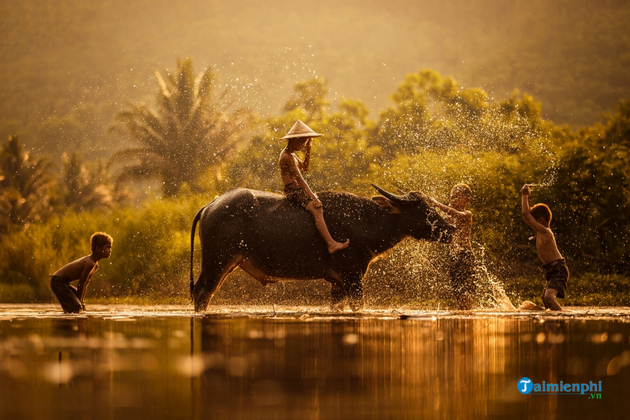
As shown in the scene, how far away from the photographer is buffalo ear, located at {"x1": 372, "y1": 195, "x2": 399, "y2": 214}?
472 inches

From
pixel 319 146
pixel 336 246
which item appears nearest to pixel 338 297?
pixel 336 246

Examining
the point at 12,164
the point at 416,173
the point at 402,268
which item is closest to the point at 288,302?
the point at 402,268

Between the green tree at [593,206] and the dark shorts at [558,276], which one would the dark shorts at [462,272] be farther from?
the green tree at [593,206]

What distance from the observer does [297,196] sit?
1152 centimetres

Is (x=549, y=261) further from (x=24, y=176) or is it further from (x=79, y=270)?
(x=24, y=176)

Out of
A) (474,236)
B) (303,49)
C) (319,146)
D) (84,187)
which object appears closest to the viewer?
(474,236)

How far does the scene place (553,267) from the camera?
11344 mm

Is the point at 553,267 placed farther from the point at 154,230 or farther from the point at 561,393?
the point at 154,230

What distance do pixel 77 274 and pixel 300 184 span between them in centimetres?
290

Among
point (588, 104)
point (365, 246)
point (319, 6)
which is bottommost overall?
point (365, 246)

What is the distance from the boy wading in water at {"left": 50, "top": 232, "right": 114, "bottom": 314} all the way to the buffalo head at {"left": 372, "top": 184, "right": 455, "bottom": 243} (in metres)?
3.40

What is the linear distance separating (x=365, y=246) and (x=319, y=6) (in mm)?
159043

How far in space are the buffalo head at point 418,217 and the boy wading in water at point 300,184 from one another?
927 mm

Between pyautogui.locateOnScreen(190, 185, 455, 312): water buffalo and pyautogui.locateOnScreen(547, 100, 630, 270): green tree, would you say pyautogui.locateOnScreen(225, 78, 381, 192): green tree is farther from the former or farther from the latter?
pyautogui.locateOnScreen(190, 185, 455, 312): water buffalo
